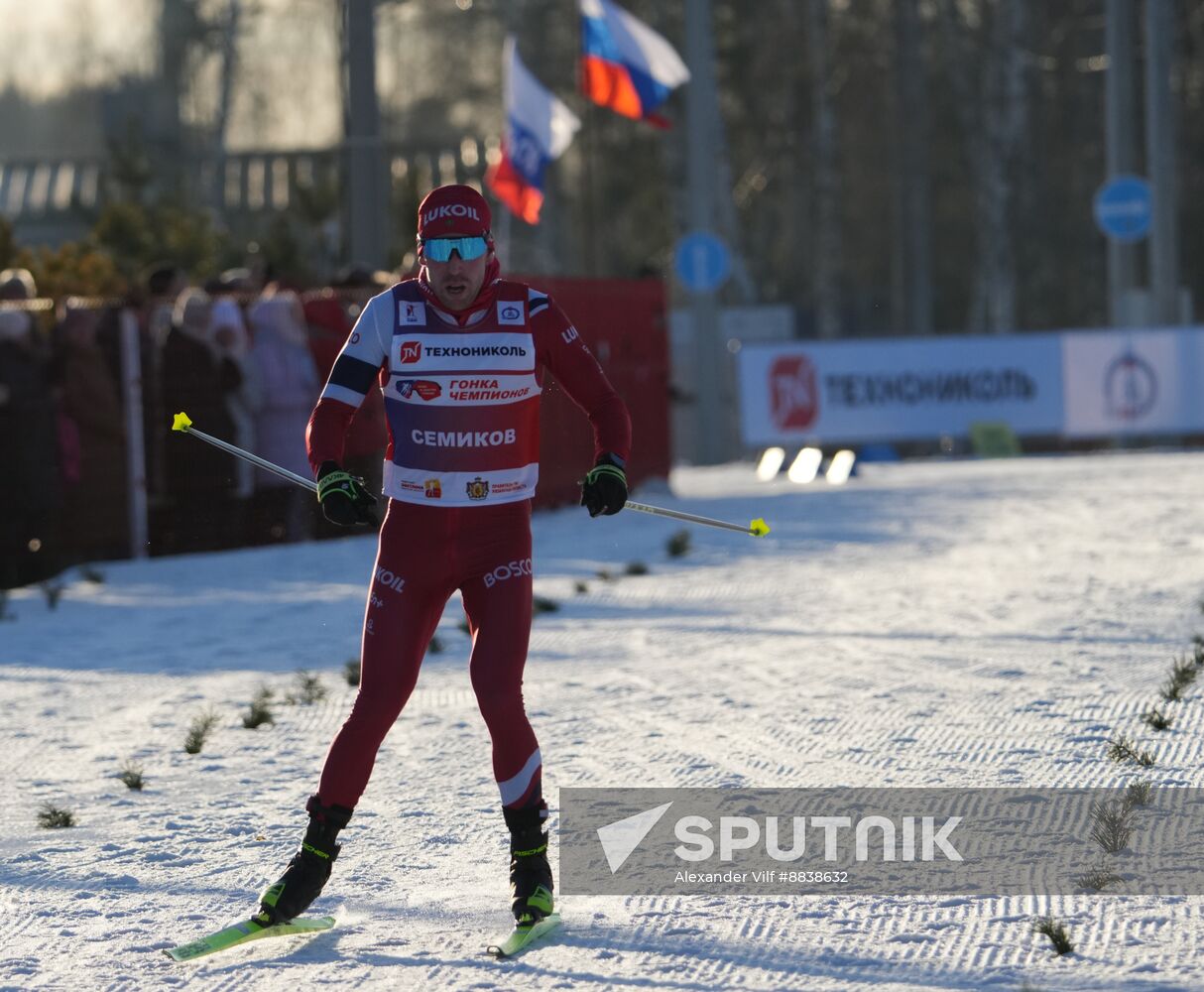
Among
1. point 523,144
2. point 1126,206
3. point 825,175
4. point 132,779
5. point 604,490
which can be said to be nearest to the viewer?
point 604,490

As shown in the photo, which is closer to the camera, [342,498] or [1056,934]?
[1056,934]

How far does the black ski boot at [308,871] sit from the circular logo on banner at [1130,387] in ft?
62.2

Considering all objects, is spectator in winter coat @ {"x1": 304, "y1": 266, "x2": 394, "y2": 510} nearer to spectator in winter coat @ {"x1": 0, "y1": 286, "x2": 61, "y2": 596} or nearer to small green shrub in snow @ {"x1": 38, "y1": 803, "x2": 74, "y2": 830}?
spectator in winter coat @ {"x1": 0, "y1": 286, "x2": 61, "y2": 596}

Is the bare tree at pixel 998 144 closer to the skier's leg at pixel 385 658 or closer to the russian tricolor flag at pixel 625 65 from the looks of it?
the russian tricolor flag at pixel 625 65

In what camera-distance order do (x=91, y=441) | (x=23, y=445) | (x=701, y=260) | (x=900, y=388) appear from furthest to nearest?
(x=900, y=388)
(x=701, y=260)
(x=91, y=441)
(x=23, y=445)

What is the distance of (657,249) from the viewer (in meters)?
54.6

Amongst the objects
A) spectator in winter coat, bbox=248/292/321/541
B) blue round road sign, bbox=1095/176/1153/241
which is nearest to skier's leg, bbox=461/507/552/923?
spectator in winter coat, bbox=248/292/321/541

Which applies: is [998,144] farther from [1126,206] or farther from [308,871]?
[308,871]

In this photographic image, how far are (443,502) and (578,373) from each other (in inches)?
18.6

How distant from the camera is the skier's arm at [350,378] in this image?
535 cm

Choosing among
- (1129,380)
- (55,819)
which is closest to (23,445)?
(55,819)

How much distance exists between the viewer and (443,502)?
5.31m

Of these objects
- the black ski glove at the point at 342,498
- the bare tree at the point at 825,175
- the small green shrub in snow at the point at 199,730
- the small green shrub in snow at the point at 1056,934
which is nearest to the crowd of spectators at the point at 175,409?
the small green shrub in snow at the point at 199,730

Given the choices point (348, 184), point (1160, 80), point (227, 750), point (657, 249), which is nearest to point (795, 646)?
point (227, 750)
